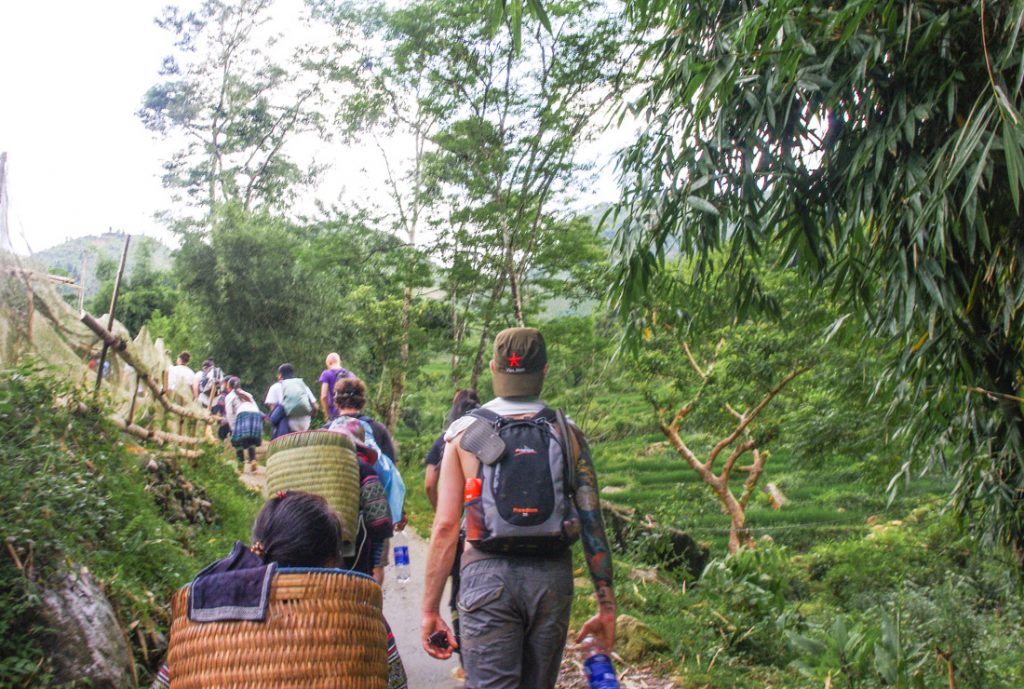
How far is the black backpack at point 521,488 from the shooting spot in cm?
296

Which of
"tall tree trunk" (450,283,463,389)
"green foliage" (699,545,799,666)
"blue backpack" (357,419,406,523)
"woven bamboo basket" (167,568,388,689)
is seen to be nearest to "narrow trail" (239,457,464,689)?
"blue backpack" (357,419,406,523)

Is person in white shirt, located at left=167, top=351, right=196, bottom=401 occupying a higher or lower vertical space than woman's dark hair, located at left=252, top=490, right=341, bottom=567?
lower

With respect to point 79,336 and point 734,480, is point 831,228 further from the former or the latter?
point 734,480

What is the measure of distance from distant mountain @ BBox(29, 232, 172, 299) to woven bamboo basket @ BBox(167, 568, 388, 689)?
486 cm

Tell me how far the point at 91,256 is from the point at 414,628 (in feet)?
26.1

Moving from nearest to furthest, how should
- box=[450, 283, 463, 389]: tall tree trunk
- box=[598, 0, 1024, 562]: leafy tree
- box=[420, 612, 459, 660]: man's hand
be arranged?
box=[420, 612, 459, 660]: man's hand < box=[598, 0, 1024, 562]: leafy tree < box=[450, 283, 463, 389]: tall tree trunk

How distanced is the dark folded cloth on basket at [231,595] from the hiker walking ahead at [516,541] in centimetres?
69

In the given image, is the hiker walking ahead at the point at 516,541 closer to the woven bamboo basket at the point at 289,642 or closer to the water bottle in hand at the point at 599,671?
the water bottle in hand at the point at 599,671

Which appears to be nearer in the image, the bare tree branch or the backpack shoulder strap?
the backpack shoulder strap

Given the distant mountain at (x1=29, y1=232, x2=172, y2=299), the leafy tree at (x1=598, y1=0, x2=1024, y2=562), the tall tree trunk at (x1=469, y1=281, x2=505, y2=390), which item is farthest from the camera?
the tall tree trunk at (x1=469, y1=281, x2=505, y2=390)

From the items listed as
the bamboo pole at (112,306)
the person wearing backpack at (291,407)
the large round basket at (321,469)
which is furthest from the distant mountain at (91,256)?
the large round basket at (321,469)

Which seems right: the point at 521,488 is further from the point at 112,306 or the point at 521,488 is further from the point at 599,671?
the point at 112,306

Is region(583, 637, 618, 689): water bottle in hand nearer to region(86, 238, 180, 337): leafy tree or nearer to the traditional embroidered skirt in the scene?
the traditional embroidered skirt

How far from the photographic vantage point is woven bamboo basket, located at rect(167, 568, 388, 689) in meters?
2.49
